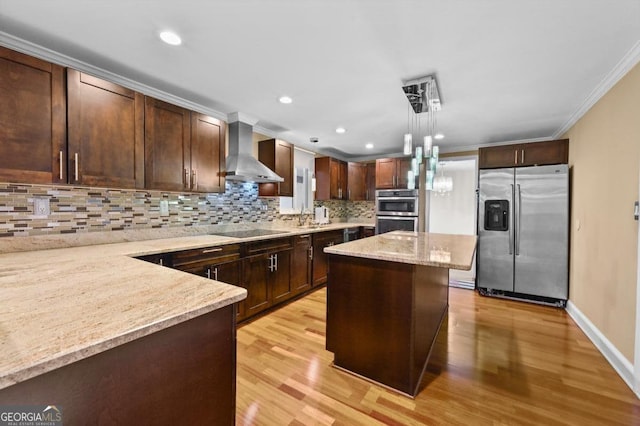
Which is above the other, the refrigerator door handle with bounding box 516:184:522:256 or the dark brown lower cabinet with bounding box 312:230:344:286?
the refrigerator door handle with bounding box 516:184:522:256

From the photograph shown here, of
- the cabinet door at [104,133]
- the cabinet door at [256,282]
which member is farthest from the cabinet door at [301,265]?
the cabinet door at [104,133]

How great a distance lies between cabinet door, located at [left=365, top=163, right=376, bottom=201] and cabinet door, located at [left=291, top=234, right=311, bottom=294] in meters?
2.18

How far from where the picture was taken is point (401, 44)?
1.89 meters

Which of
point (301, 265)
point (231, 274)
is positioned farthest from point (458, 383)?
point (301, 265)

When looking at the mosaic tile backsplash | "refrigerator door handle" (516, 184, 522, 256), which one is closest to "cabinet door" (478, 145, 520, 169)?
"refrigerator door handle" (516, 184, 522, 256)

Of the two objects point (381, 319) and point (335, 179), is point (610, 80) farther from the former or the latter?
point (335, 179)

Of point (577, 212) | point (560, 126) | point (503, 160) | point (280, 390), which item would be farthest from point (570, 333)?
point (280, 390)

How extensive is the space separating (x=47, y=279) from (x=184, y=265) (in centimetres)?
110

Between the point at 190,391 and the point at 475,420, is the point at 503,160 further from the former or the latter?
the point at 190,391

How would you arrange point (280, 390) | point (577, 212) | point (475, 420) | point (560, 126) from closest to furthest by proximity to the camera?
point (475, 420)
point (280, 390)
point (577, 212)
point (560, 126)

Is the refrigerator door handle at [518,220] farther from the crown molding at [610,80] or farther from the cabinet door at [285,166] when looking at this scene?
the cabinet door at [285,166]

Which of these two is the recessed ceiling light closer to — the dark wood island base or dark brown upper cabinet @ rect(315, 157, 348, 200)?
the dark wood island base

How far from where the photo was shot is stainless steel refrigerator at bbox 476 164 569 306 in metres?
3.39

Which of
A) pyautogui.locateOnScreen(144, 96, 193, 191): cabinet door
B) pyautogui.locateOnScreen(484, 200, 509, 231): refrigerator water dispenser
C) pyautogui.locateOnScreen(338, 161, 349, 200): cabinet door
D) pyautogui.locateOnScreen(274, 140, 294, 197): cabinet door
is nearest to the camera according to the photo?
pyautogui.locateOnScreen(144, 96, 193, 191): cabinet door
